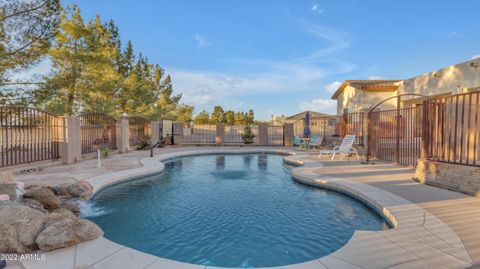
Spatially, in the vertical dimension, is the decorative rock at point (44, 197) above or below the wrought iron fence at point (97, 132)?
below

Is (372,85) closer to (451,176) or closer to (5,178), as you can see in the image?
(451,176)

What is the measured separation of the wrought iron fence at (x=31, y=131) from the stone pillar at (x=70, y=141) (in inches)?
6.2

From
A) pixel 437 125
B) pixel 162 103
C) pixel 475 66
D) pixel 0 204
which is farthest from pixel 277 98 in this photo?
pixel 0 204

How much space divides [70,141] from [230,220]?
7853 millimetres

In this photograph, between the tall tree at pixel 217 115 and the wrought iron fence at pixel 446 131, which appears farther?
the tall tree at pixel 217 115

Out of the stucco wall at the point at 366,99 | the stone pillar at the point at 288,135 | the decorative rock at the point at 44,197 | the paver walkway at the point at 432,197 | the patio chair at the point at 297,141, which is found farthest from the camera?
the stucco wall at the point at 366,99

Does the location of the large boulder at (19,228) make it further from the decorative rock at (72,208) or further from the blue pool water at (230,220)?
the decorative rock at (72,208)

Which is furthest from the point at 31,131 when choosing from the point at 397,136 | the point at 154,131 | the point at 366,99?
the point at 366,99

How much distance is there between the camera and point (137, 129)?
1566cm

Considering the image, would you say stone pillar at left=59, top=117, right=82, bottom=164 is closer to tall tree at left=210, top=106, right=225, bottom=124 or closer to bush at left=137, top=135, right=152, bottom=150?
bush at left=137, top=135, right=152, bottom=150

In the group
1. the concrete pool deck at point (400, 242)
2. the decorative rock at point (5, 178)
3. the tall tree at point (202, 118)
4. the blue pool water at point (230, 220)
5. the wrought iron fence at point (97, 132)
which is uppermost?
the tall tree at point (202, 118)

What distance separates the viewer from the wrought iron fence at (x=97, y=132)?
35.1ft

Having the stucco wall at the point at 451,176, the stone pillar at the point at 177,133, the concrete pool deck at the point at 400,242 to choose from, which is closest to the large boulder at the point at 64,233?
Answer: the concrete pool deck at the point at 400,242

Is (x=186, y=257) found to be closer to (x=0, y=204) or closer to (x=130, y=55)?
(x=0, y=204)
